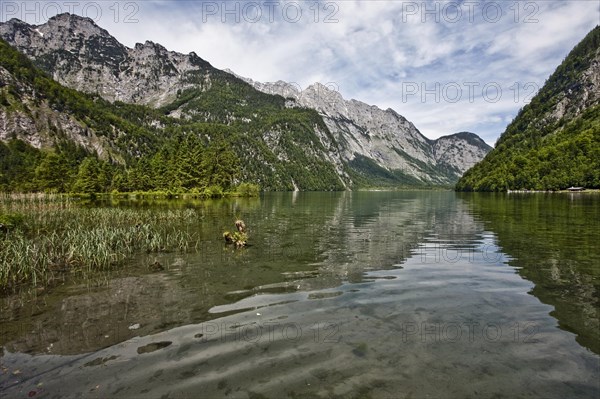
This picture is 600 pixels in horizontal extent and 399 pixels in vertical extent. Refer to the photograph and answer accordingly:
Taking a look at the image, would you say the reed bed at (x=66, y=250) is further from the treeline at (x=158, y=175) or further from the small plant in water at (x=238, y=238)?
the treeline at (x=158, y=175)

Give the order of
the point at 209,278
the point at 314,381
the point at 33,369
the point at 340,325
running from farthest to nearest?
the point at 209,278 → the point at 340,325 → the point at 33,369 → the point at 314,381

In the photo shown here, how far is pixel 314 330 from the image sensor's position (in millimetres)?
11719

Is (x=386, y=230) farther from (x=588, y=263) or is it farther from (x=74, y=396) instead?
(x=74, y=396)

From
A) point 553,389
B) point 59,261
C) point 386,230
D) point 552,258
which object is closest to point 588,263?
point 552,258

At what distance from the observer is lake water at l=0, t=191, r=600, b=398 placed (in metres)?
8.36

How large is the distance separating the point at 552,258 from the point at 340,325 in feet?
60.3

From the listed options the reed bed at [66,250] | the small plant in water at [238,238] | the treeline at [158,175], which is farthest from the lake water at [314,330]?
the treeline at [158,175]

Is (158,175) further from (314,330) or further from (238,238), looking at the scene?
(314,330)

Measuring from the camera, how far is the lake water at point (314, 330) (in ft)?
27.4

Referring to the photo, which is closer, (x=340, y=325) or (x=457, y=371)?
(x=457, y=371)

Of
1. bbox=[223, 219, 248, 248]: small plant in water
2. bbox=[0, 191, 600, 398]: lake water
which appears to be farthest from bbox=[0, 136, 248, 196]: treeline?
bbox=[0, 191, 600, 398]: lake water

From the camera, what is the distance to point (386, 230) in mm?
39594

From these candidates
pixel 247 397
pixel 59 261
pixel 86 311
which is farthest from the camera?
pixel 59 261

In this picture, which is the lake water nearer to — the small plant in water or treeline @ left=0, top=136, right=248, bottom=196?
the small plant in water
